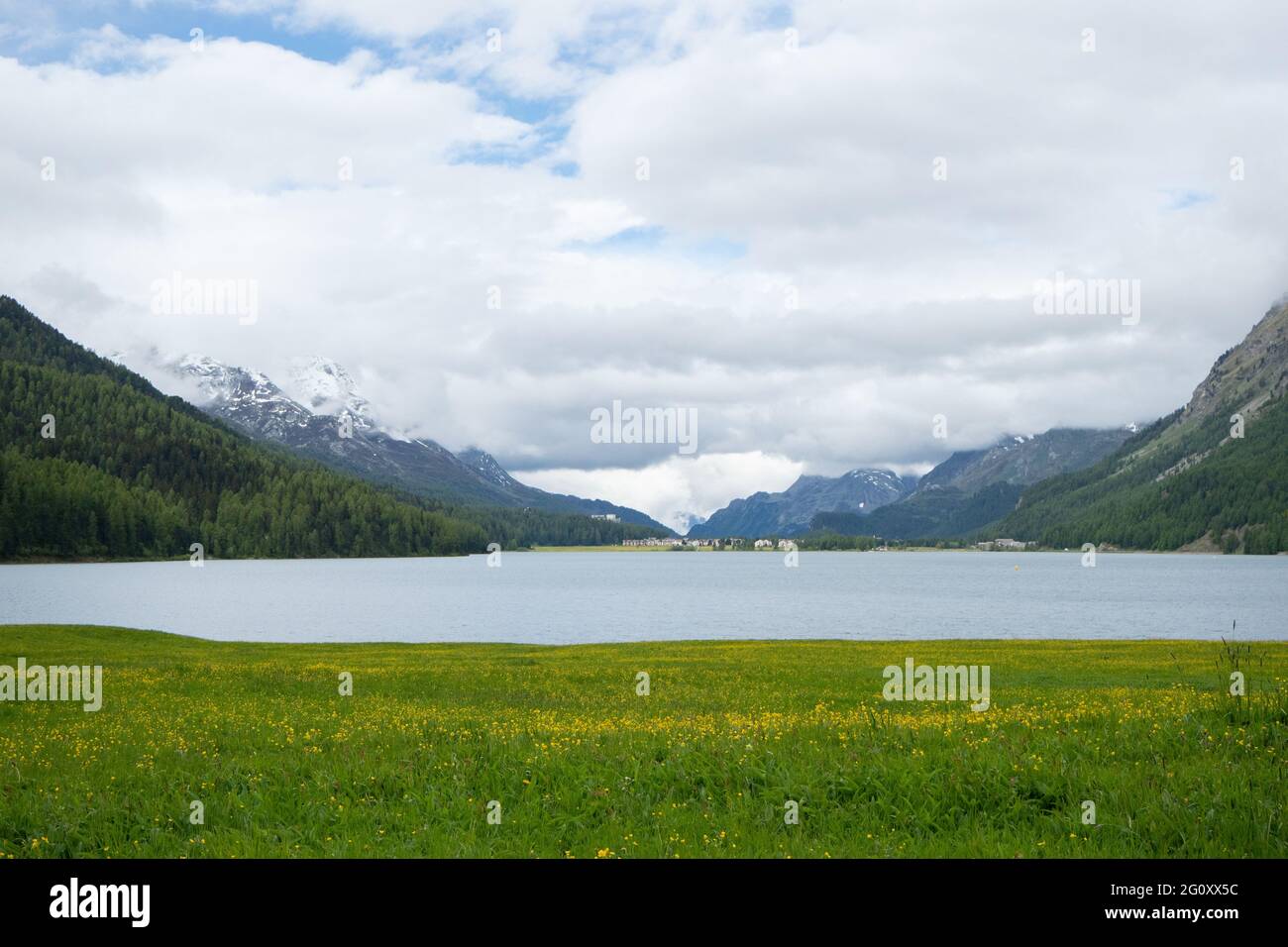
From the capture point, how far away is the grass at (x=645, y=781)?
13.3 m

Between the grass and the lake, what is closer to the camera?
the grass

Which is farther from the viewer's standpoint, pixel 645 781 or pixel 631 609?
pixel 631 609

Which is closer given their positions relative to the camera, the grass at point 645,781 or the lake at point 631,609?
the grass at point 645,781

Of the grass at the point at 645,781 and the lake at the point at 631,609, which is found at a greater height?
the grass at the point at 645,781

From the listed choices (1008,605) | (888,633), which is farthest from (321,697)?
(1008,605)

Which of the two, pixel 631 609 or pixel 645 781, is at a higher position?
pixel 645 781

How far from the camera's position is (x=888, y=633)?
90688mm

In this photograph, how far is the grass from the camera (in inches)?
523

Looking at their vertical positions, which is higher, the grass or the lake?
the grass

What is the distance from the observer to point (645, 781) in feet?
52.3
